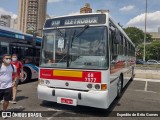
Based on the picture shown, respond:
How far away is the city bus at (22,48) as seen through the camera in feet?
31.5

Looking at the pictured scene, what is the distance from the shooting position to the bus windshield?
540cm

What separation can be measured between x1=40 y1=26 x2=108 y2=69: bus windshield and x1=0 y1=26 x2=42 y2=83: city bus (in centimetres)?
374

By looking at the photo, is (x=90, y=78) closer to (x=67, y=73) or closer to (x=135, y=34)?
(x=67, y=73)

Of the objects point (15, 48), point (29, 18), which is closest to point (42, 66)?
point (15, 48)

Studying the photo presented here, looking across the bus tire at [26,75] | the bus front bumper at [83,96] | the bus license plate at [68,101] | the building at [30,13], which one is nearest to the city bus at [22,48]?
the bus tire at [26,75]

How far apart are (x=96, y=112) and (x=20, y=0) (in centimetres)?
10007

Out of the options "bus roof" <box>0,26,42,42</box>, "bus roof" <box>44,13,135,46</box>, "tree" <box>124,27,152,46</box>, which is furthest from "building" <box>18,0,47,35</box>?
"bus roof" <box>44,13,135,46</box>

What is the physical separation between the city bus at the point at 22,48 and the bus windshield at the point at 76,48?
147 inches

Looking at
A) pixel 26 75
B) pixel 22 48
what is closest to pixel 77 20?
pixel 22 48

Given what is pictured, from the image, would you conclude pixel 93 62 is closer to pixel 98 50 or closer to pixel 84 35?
pixel 98 50

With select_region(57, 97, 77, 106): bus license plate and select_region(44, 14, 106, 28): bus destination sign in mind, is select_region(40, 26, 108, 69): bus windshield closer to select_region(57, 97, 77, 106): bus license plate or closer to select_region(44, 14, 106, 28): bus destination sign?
select_region(44, 14, 106, 28): bus destination sign

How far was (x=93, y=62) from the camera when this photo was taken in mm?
5387

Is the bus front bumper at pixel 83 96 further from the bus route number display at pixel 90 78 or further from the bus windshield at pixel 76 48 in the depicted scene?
the bus windshield at pixel 76 48

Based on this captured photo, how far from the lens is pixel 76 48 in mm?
5680
